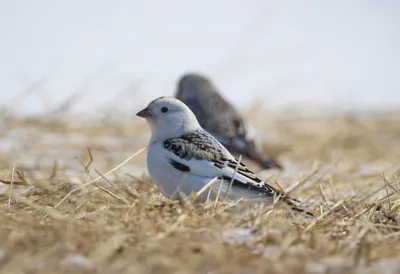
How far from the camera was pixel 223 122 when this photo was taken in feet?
23.5

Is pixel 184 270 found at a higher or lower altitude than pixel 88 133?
higher

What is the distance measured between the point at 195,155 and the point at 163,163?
175mm

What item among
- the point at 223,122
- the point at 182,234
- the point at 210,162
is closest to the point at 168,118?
the point at 210,162

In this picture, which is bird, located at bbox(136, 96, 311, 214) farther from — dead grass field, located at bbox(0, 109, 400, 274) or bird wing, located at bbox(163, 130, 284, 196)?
dead grass field, located at bbox(0, 109, 400, 274)

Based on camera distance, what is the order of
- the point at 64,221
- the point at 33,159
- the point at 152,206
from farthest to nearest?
the point at 33,159 < the point at 152,206 < the point at 64,221

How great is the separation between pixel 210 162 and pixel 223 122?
119 inches

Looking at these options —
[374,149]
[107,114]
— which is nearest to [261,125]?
[374,149]

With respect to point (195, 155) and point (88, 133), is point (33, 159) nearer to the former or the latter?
point (88, 133)

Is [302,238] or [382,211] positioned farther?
[382,211]

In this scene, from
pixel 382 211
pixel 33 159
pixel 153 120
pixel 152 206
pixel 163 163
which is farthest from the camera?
pixel 33 159

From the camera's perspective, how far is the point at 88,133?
31.3 ft

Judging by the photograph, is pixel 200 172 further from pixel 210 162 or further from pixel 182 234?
pixel 182 234

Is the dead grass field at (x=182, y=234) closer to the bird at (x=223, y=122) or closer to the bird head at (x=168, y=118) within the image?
the bird head at (x=168, y=118)

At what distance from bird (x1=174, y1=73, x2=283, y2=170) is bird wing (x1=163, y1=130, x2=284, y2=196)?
2522 mm
